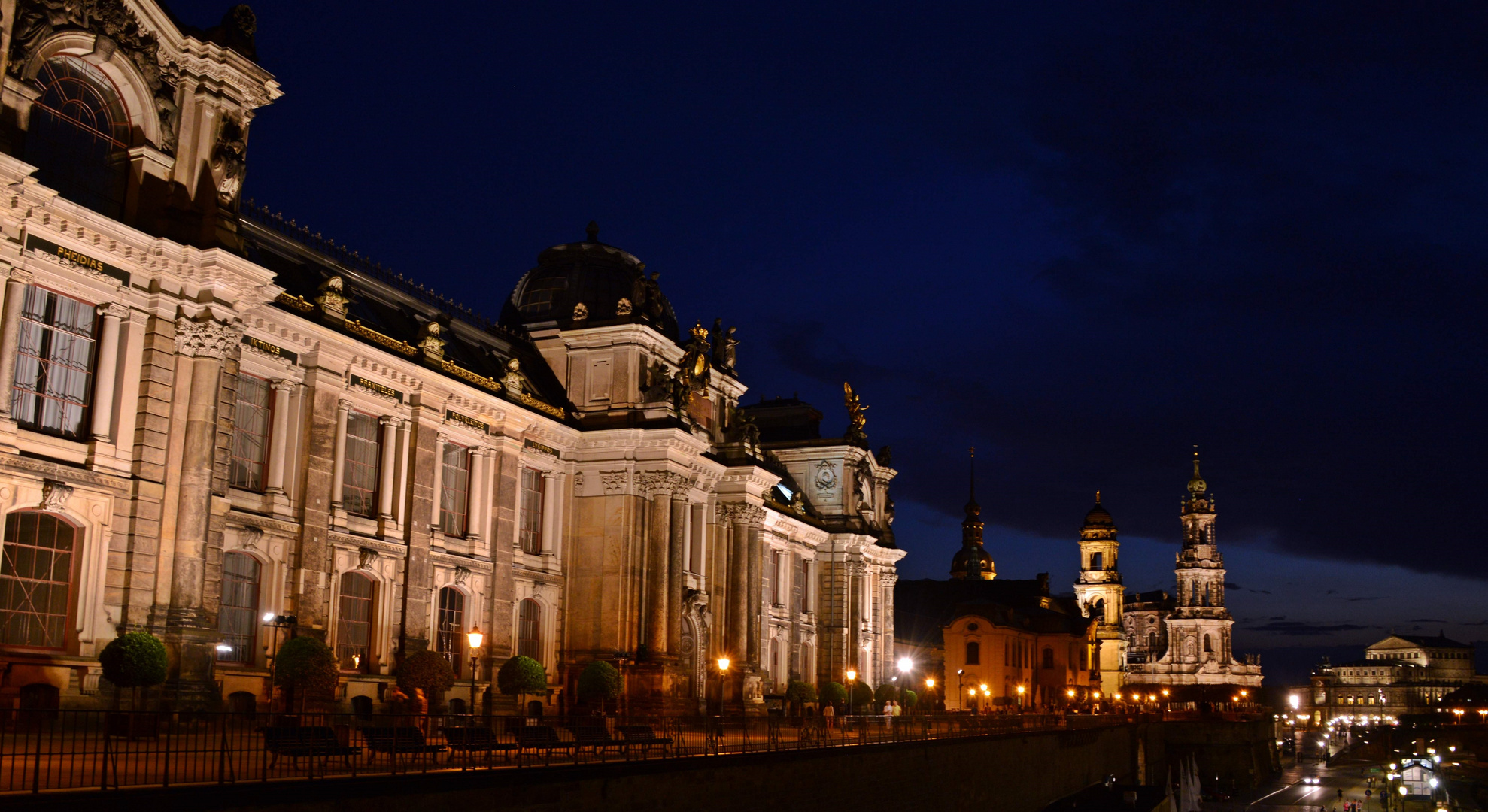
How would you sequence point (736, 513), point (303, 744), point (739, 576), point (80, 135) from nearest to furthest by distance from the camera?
point (303, 744) → point (80, 135) → point (739, 576) → point (736, 513)

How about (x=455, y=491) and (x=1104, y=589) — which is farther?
(x=1104, y=589)

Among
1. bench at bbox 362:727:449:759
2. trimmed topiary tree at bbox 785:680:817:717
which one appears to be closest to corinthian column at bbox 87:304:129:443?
Answer: bench at bbox 362:727:449:759

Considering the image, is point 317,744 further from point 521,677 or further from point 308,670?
point 521,677

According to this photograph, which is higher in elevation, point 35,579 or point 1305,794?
point 35,579

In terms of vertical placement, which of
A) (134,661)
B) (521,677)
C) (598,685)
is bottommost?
(598,685)

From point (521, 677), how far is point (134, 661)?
52.7ft

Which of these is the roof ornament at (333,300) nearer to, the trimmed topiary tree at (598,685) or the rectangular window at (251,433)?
the rectangular window at (251,433)

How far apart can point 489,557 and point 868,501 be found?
124 feet

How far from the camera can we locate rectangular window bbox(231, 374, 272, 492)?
3519 centimetres

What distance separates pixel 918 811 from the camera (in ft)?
132

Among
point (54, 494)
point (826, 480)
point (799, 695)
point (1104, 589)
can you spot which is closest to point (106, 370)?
point (54, 494)

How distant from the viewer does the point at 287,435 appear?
3681 centimetres

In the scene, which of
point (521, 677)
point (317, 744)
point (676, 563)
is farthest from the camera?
point (676, 563)

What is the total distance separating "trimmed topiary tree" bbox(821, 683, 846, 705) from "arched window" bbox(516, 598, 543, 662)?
18.9m
